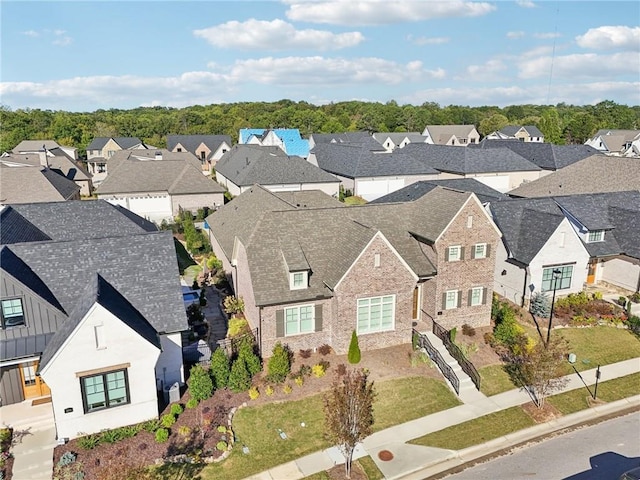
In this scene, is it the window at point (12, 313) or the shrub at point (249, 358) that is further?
the shrub at point (249, 358)

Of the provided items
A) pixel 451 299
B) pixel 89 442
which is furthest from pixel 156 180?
pixel 89 442

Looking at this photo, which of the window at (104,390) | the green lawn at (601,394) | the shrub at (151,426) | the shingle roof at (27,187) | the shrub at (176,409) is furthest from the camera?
the shingle roof at (27,187)

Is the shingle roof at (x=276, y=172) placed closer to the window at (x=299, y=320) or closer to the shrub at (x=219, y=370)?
the window at (x=299, y=320)

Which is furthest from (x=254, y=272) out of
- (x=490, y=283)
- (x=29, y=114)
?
(x=29, y=114)

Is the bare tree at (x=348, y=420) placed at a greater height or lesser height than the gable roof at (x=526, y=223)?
lesser

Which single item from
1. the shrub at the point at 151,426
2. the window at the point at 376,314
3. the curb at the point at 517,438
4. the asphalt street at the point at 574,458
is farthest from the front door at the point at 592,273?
→ the shrub at the point at 151,426

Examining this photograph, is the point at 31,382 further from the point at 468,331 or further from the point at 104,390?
the point at 468,331

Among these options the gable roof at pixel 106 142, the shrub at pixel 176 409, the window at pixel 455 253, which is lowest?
the shrub at pixel 176 409

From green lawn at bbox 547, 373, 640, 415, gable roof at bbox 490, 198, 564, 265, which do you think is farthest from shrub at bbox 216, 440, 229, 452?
gable roof at bbox 490, 198, 564, 265
